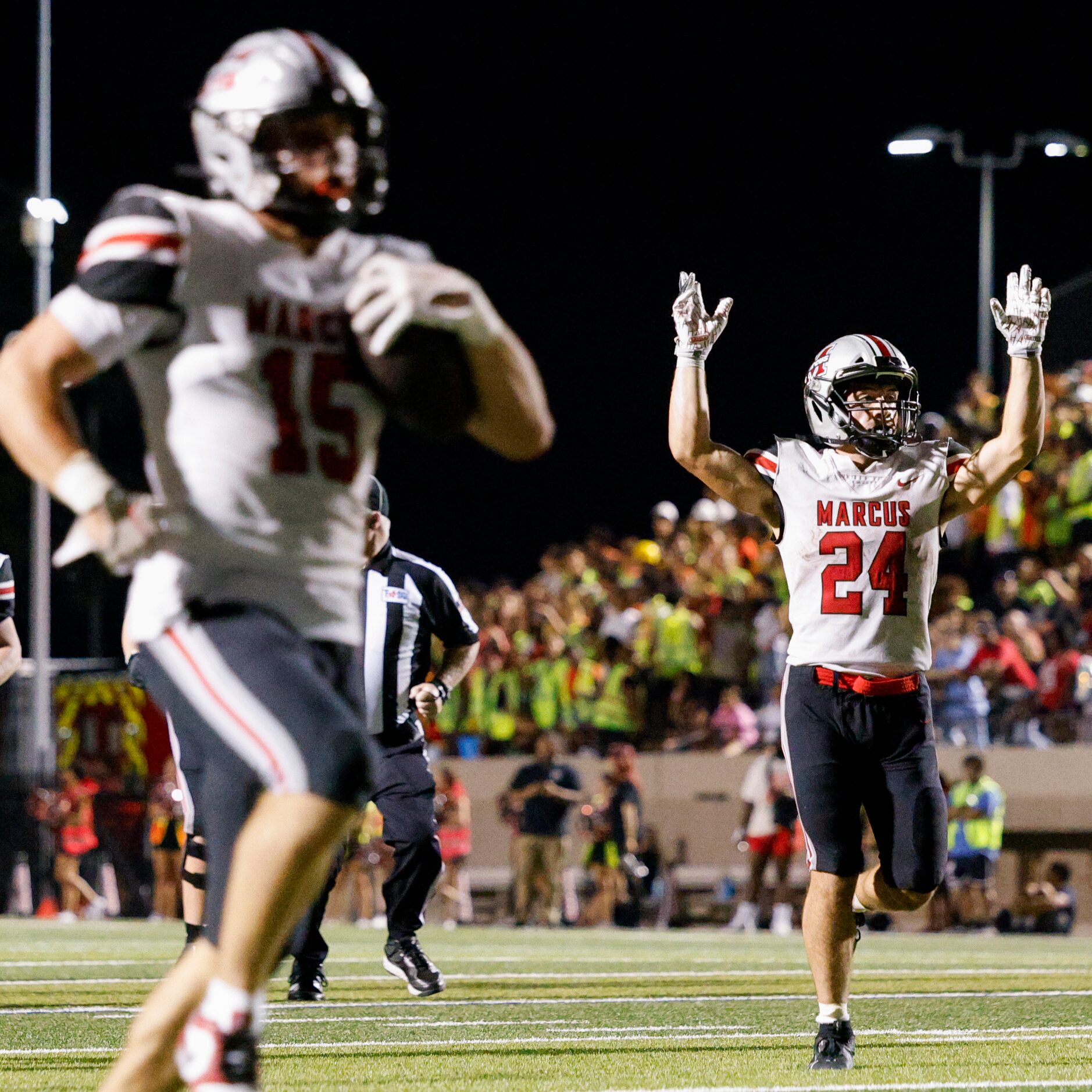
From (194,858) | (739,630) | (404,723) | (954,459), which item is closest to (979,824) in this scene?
(739,630)

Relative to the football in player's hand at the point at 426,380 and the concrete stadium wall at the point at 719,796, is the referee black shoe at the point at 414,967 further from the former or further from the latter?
the concrete stadium wall at the point at 719,796

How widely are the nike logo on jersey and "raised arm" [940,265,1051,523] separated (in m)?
0.16

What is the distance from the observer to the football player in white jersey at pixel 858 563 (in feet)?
19.0

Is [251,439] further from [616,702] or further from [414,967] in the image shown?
[616,702]

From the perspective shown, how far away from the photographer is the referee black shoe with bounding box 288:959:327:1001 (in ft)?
25.2

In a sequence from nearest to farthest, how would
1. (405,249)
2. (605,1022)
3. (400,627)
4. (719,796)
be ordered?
(405,249), (605,1022), (400,627), (719,796)

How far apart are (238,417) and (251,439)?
0.14ft

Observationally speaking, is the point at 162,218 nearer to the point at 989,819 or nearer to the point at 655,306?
the point at 989,819

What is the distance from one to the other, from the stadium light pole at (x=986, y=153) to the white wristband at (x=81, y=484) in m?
16.5

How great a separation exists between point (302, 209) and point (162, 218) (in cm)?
29

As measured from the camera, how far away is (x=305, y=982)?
25.4 feet

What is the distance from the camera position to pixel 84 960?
10.4 m

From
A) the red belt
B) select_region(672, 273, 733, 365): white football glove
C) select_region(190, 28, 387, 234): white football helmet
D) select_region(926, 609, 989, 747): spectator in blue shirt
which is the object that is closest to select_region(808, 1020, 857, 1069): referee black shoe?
the red belt

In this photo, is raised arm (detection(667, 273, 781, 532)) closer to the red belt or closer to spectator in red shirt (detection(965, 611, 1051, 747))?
the red belt
